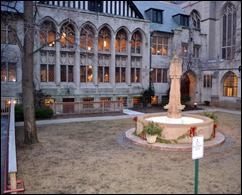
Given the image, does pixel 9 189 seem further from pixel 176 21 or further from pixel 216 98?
pixel 176 21

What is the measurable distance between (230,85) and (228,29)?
9472 millimetres

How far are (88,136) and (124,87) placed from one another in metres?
15.3

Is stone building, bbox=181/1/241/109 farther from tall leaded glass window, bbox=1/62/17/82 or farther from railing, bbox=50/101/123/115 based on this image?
tall leaded glass window, bbox=1/62/17/82

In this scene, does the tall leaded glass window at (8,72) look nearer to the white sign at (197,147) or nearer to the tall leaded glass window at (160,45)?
the tall leaded glass window at (160,45)

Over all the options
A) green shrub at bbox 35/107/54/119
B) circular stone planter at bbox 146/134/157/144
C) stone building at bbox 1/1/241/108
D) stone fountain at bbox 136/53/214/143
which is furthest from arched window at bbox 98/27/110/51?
circular stone planter at bbox 146/134/157/144

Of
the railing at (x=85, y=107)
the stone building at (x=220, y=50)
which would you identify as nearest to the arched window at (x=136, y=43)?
the railing at (x=85, y=107)

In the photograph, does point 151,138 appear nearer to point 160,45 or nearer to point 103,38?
point 103,38

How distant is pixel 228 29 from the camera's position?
35812 mm

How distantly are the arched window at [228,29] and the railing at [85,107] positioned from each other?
18978 millimetres

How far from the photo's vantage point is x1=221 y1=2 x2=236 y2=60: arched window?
3494 cm

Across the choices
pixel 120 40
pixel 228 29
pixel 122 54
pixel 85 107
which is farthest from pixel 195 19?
pixel 85 107

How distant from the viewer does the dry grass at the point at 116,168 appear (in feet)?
24.6

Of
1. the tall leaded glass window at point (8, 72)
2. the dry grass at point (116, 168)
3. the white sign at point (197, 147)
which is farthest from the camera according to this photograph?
the tall leaded glass window at point (8, 72)

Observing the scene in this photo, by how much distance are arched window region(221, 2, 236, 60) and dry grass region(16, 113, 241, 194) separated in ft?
83.5
